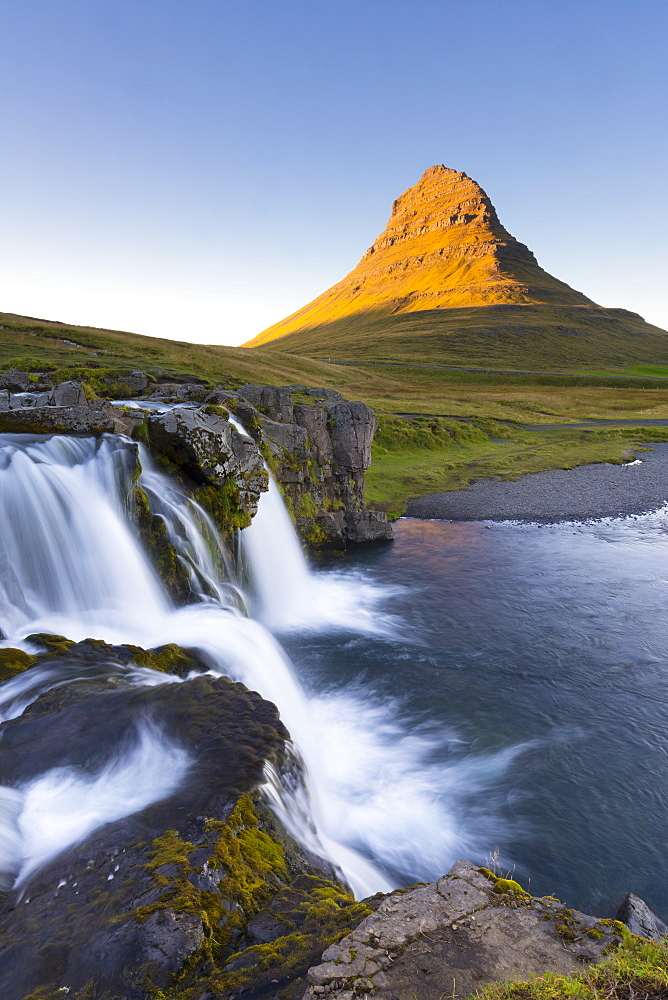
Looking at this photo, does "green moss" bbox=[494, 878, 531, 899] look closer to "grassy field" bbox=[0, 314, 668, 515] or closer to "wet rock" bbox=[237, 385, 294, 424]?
"wet rock" bbox=[237, 385, 294, 424]

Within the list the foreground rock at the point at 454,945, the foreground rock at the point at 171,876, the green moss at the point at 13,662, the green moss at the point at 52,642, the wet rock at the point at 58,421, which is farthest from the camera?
the wet rock at the point at 58,421

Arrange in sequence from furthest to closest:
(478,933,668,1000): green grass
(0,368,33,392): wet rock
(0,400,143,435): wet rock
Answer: (0,368,33,392): wet rock
(0,400,143,435): wet rock
(478,933,668,1000): green grass

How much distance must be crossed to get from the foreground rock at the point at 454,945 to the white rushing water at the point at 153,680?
2.68 metres

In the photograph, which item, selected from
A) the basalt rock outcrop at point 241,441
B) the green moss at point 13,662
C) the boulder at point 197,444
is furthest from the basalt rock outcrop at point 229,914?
the boulder at point 197,444

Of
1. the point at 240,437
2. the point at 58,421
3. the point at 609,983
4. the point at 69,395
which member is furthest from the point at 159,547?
the point at 609,983

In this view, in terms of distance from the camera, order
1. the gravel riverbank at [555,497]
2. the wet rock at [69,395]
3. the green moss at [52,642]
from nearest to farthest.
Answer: the green moss at [52,642] < the wet rock at [69,395] < the gravel riverbank at [555,497]

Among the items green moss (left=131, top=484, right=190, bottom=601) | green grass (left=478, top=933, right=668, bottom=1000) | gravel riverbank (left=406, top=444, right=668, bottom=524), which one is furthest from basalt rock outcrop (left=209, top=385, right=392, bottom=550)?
green grass (left=478, top=933, right=668, bottom=1000)

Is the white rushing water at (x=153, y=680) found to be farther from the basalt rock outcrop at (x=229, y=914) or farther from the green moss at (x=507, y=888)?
the green moss at (x=507, y=888)

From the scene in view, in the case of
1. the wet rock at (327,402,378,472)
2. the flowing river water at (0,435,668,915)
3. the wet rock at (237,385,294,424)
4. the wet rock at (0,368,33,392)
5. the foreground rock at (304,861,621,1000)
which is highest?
the wet rock at (0,368,33,392)

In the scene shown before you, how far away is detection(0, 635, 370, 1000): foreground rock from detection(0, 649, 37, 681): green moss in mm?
289

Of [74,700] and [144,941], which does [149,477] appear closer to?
[74,700]

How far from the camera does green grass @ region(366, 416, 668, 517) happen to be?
1543 inches

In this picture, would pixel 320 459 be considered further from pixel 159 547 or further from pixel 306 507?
pixel 159 547

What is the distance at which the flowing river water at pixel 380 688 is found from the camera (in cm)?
834
